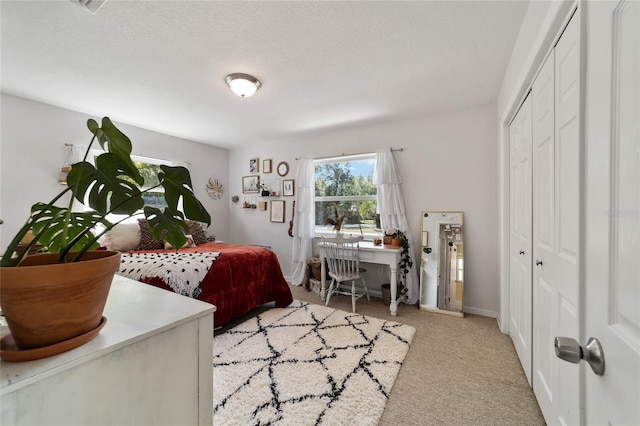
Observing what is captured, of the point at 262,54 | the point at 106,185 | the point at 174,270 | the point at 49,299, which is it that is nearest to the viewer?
the point at 49,299

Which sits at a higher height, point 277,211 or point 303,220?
point 277,211

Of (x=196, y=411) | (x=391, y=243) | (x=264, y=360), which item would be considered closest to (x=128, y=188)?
(x=196, y=411)

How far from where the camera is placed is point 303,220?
3949mm

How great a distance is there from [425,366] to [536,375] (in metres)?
0.66

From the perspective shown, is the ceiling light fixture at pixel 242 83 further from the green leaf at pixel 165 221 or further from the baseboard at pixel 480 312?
the baseboard at pixel 480 312

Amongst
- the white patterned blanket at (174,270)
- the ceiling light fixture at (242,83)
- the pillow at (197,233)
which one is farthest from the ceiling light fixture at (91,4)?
the pillow at (197,233)

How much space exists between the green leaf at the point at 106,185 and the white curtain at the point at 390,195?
298 centimetres

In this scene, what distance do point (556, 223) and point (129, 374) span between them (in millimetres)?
1668

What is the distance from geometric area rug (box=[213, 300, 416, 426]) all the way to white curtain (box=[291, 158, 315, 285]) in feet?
4.07

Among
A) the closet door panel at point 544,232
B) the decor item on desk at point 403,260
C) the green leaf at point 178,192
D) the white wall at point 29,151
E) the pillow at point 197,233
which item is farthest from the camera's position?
the pillow at point 197,233

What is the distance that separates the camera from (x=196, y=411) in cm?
74

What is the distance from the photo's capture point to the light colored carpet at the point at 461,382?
144cm

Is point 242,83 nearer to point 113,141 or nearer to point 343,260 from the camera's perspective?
point 113,141

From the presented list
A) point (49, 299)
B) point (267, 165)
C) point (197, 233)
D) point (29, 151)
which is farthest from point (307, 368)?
point (29, 151)
